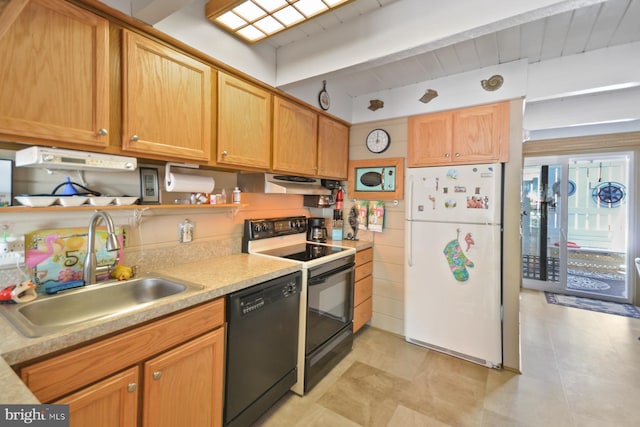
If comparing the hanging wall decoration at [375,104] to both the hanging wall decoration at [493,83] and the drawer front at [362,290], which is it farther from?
the drawer front at [362,290]

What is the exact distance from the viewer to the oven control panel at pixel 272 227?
92.9 inches

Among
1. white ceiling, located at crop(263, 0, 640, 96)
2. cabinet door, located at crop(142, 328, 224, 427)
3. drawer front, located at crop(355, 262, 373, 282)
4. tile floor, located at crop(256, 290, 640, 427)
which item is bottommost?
tile floor, located at crop(256, 290, 640, 427)

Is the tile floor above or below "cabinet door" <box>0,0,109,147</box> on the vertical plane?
below

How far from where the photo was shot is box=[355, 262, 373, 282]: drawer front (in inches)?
113

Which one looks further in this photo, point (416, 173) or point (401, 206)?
point (401, 206)

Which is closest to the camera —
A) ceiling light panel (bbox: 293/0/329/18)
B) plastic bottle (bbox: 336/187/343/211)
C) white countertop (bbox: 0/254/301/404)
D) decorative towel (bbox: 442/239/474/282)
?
white countertop (bbox: 0/254/301/404)

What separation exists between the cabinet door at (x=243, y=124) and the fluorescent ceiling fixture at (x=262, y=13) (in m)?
0.30

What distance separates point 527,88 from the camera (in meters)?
2.40

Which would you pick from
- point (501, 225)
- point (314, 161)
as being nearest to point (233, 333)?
point (314, 161)

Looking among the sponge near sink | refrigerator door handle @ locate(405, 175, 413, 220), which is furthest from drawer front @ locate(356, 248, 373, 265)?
the sponge near sink

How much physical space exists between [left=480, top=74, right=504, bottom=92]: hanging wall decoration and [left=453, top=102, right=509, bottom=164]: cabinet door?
0.14 metres

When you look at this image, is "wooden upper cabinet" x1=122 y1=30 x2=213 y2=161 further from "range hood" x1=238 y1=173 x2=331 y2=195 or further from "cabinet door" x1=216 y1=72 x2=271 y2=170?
"range hood" x1=238 y1=173 x2=331 y2=195

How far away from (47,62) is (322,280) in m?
1.90

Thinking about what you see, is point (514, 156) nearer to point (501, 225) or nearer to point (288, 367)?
point (501, 225)
